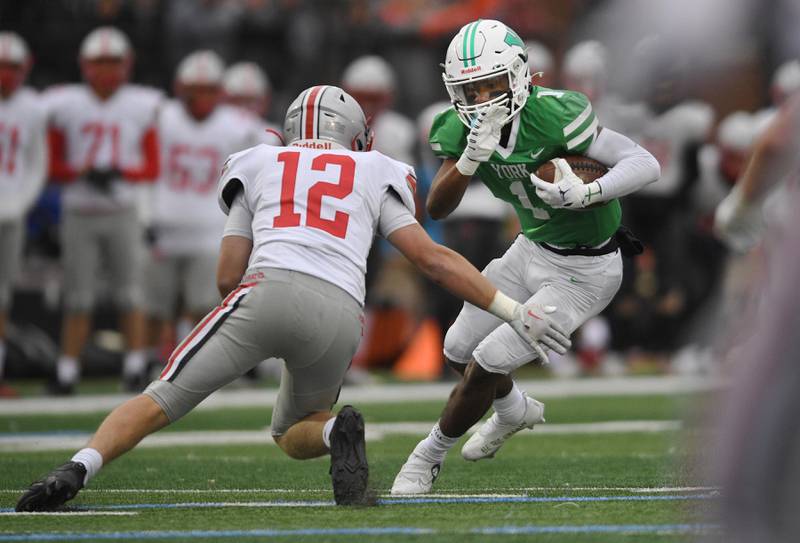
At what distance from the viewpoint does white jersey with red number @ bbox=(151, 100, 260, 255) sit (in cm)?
1127

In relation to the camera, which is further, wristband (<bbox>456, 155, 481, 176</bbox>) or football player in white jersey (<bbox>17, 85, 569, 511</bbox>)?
Result: wristband (<bbox>456, 155, 481, 176</bbox>)

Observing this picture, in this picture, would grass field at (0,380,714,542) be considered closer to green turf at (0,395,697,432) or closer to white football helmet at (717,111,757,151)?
green turf at (0,395,697,432)

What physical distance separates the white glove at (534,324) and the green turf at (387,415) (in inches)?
128

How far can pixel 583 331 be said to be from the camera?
12.8m

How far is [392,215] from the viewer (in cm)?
517

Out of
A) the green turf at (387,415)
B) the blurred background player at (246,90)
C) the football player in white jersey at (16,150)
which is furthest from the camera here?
the blurred background player at (246,90)

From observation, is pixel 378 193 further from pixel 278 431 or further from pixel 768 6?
pixel 768 6

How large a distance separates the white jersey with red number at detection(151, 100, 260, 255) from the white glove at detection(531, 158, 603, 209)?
5904 millimetres

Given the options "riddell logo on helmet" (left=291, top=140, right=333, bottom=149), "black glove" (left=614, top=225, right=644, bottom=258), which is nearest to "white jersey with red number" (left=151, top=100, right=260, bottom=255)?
"black glove" (left=614, top=225, right=644, bottom=258)

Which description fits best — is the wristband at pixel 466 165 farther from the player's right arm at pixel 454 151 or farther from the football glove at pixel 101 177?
the football glove at pixel 101 177

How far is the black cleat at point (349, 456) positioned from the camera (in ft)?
16.2

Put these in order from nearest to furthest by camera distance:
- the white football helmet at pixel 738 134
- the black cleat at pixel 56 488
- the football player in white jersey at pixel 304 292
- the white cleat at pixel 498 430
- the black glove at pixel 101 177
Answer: the black cleat at pixel 56 488 → the football player in white jersey at pixel 304 292 → the white cleat at pixel 498 430 → the black glove at pixel 101 177 → the white football helmet at pixel 738 134

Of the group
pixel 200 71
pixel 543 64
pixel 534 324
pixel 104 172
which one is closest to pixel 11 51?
pixel 104 172

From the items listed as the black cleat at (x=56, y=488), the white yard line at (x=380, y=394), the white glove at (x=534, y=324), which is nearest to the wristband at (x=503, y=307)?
the white glove at (x=534, y=324)
